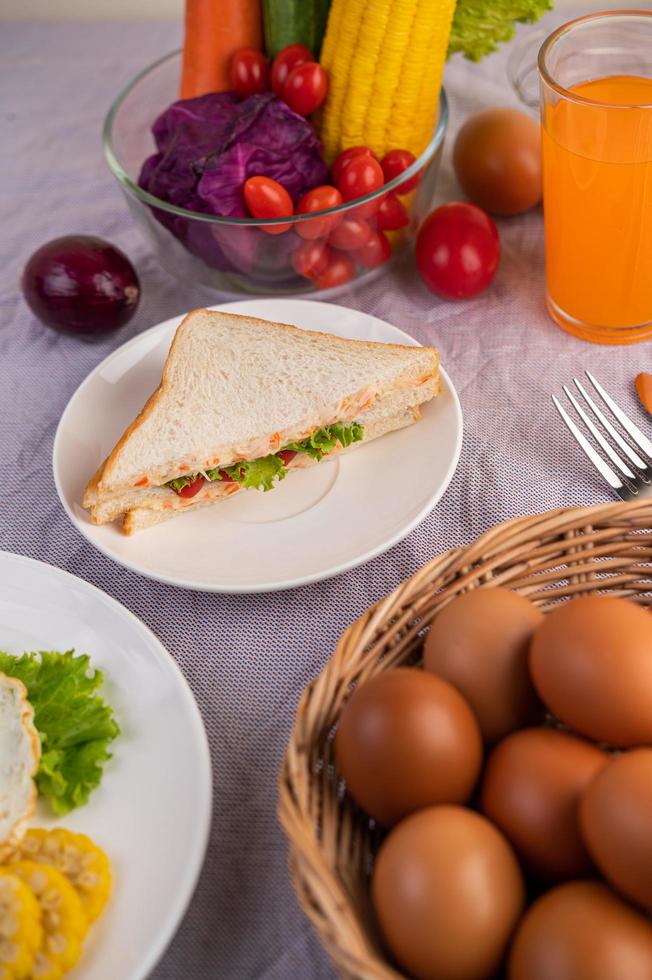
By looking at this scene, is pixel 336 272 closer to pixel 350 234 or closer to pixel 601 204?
pixel 350 234

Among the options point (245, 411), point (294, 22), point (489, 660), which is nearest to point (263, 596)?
point (245, 411)

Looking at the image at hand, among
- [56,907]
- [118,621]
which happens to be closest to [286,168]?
[118,621]

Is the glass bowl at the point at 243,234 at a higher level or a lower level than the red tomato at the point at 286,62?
lower

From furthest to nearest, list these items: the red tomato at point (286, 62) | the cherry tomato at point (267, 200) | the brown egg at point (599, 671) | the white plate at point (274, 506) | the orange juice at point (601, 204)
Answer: the red tomato at point (286, 62), the cherry tomato at point (267, 200), the orange juice at point (601, 204), the white plate at point (274, 506), the brown egg at point (599, 671)

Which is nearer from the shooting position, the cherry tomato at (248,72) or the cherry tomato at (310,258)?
the cherry tomato at (310,258)

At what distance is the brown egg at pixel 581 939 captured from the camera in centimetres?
56

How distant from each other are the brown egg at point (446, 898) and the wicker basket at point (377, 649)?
24 millimetres

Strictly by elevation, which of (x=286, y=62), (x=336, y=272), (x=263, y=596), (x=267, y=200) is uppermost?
(x=286, y=62)

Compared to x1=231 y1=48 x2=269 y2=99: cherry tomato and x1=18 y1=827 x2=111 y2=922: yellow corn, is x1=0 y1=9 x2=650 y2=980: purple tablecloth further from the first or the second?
x1=231 y1=48 x2=269 y2=99: cherry tomato

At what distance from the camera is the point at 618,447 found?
1085 mm

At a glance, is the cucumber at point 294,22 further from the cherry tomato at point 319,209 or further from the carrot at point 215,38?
Answer: the cherry tomato at point 319,209

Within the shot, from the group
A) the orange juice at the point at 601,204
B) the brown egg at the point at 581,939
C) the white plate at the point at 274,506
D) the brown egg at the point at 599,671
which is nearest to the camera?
the brown egg at the point at 581,939

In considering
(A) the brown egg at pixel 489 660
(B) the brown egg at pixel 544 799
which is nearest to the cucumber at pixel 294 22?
(A) the brown egg at pixel 489 660

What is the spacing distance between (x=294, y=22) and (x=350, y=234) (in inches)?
13.7
